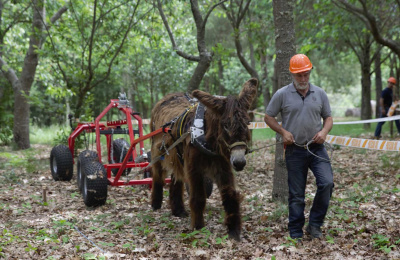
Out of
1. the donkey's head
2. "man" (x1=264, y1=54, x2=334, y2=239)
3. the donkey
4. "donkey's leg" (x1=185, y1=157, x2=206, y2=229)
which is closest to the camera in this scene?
the donkey's head

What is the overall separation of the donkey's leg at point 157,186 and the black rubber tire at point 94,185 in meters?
0.78

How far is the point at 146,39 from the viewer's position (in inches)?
587

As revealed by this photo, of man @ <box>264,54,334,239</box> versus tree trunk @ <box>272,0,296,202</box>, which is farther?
tree trunk @ <box>272,0,296,202</box>

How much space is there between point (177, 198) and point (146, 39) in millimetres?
9776

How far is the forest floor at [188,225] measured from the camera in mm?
4293

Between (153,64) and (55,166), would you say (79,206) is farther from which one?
(153,64)

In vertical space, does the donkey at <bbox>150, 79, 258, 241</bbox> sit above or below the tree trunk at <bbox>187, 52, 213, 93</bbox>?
below

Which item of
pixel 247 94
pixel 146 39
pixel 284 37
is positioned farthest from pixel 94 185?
pixel 146 39

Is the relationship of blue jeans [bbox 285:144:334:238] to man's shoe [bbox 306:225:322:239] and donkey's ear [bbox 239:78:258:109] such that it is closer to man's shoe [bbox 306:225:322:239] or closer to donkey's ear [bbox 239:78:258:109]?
man's shoe [bbox 306:225:322:239]

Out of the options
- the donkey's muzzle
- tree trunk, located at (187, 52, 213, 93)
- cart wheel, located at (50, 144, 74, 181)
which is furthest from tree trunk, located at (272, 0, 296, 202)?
cart wheel, located at (50, 144, 74, 181)

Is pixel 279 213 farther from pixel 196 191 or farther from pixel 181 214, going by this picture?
pixel 181 214

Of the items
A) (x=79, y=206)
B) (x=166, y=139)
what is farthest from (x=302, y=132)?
(x=79, y=206)

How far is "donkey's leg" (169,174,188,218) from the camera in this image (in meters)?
6.26

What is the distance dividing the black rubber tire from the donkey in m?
1.09
